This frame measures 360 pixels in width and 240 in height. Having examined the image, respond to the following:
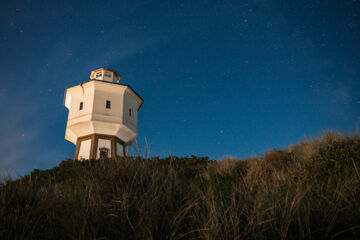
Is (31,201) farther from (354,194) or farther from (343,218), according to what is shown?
(354,194)

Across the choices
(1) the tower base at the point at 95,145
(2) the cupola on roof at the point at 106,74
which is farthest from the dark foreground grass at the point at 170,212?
(2) the cupola on roof at the point at 106,74

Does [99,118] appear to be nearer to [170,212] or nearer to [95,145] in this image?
[95,145]

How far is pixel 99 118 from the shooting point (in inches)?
858

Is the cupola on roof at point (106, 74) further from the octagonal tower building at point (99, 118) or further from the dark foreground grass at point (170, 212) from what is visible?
the dark foreground grass at point (170, 212)

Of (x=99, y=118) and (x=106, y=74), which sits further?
(x=106, y=74)

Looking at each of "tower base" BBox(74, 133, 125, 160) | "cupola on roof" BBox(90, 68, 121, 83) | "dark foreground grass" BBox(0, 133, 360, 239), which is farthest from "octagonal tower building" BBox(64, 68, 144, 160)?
"dark foreground grass" BBox(0, 133, 360, 239)

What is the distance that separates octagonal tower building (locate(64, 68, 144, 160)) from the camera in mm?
21859

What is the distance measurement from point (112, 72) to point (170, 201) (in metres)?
27.0

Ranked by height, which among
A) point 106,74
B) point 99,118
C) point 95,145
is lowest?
point 95,145

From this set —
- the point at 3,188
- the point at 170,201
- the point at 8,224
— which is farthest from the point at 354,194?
the point at 3,188

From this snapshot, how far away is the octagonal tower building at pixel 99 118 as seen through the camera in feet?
71.7

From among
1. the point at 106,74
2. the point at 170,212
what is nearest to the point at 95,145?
the point at 106,74

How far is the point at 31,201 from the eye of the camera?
14.0ft

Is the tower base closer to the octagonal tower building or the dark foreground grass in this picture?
the octagonal tower building
